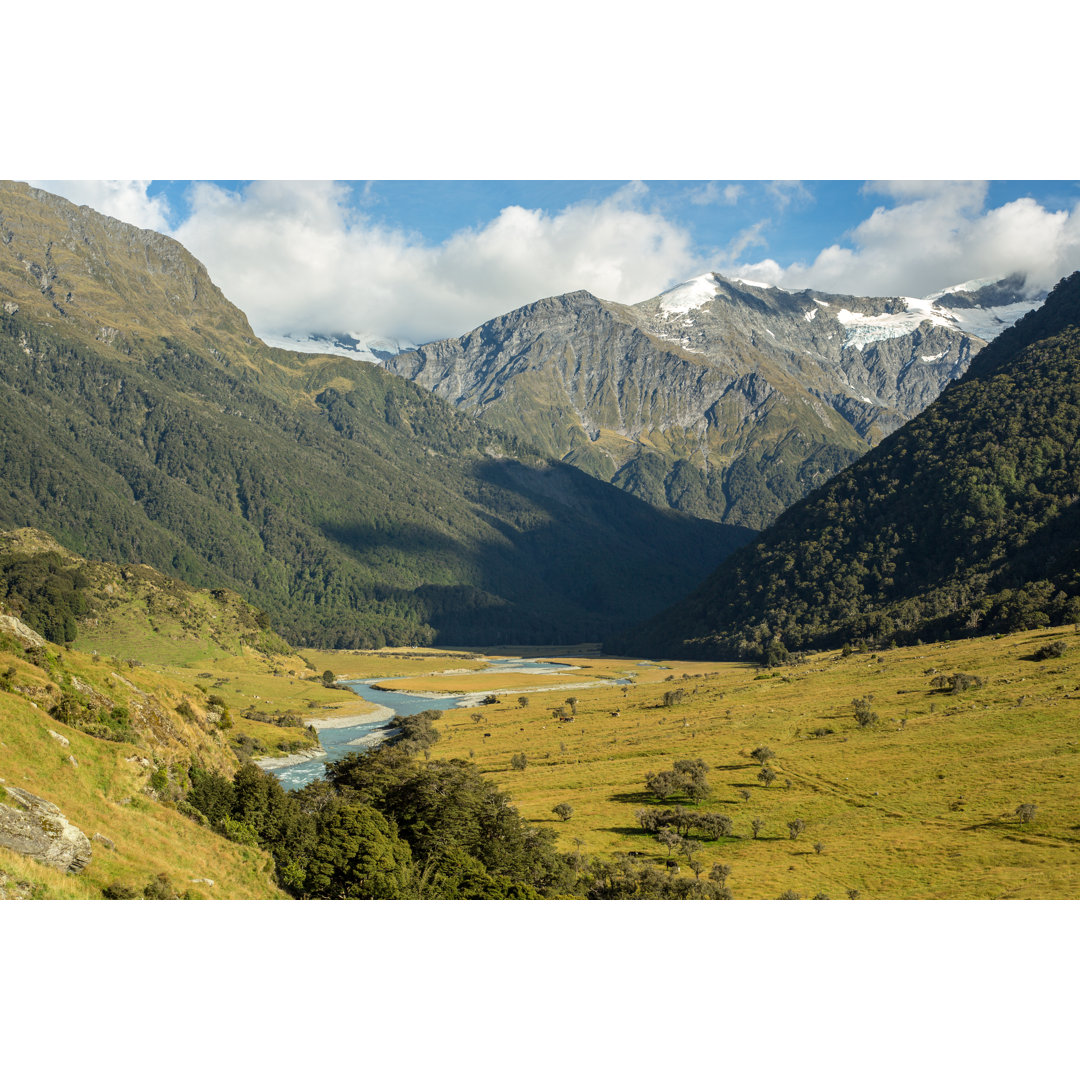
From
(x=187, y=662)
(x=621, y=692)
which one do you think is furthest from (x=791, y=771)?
(x=187, y=662)

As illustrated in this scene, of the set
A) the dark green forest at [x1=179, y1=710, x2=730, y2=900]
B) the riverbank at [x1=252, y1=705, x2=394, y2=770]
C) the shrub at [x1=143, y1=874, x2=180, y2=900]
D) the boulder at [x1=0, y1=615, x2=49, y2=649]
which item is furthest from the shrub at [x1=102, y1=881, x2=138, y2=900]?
the riverbank at [x1=252, y1=705, x2=394, y2=770]

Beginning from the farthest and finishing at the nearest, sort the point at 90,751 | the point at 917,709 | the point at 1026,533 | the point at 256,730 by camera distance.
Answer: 1. the point at 1026,533
2. the point at 256,730
3. the point at 917,709
4. the point at 90,751

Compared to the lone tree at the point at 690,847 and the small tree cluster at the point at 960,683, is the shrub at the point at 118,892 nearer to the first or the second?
the lone tree at the point at 690,847

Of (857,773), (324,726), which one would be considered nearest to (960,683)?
(857,773)

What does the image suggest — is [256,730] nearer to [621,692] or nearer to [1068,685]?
[621,692]

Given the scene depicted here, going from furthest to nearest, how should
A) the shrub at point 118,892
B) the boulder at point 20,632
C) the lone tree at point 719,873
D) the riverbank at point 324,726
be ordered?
the riverbank at point 324,726 → the lone tree at point 719,873 → the boulder at point 20,632 → the shrub at point 118,892

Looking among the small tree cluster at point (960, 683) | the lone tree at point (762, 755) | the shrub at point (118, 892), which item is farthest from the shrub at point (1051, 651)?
the shrub at point (118, 892)
